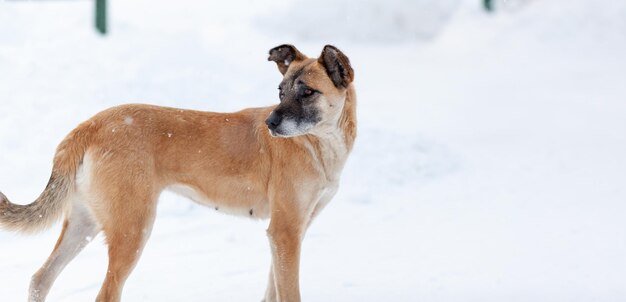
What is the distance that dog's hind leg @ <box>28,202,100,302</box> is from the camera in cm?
528

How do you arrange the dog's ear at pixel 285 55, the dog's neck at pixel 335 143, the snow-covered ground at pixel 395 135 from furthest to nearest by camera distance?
1. the snow-covered ground at pixel 395 135
2. the dog's ear at pixel 285 55
3. the dog's neck at pixel 335 143

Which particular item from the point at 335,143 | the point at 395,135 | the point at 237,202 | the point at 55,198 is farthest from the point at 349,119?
the point at 395,135

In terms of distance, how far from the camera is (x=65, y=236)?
535 centimetres

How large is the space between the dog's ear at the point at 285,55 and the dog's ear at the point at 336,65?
32 cm

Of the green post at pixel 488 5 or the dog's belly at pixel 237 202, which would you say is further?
the green post at pixel 488 5

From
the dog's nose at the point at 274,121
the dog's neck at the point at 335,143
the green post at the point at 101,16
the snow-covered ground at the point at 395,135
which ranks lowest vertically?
the snow-covered ground at the point at 395,135

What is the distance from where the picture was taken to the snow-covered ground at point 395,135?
6.61 m

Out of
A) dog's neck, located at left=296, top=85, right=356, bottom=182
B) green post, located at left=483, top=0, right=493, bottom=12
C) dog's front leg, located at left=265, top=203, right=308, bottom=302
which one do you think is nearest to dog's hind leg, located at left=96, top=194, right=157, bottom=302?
dog's front leg, located at left=265, top=203, right=308, bottom=302

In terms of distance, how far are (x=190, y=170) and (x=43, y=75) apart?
19.7ft

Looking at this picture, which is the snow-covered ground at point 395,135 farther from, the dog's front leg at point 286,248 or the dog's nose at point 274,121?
the dog's nose at point 274,121

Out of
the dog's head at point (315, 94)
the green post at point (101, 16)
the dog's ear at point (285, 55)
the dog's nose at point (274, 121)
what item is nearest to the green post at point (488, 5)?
the green post at point (101, 16)

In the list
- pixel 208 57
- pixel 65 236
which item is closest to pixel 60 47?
pixel 208 57

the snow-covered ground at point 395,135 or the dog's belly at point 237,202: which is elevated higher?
the dog's belly at point 237,202

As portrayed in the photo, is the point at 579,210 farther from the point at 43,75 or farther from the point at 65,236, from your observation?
the point at 43,75
